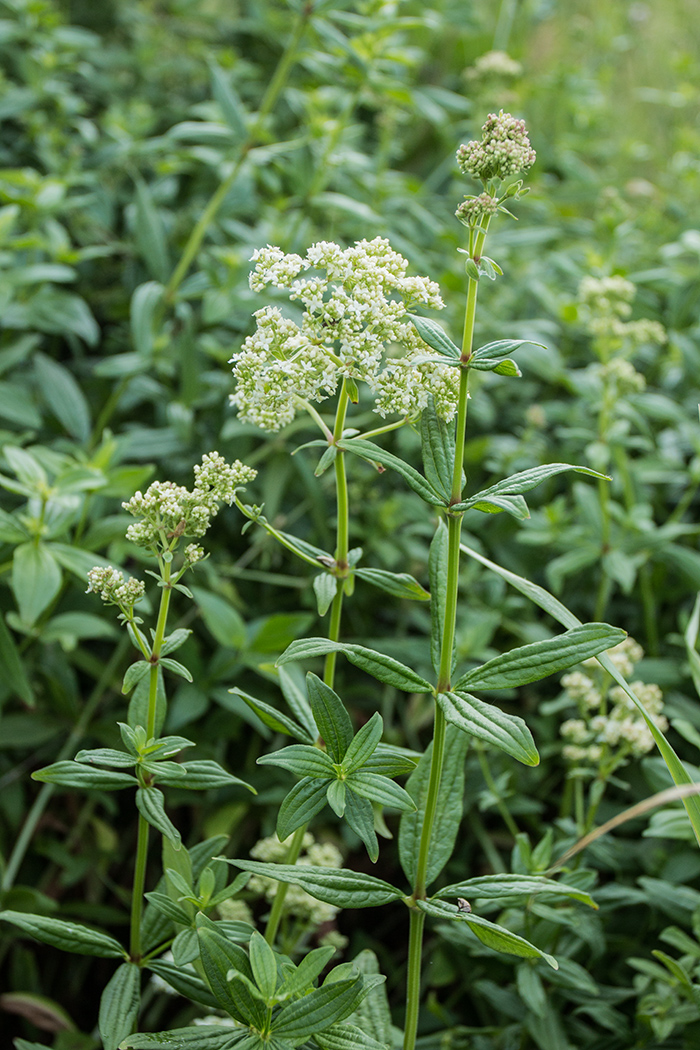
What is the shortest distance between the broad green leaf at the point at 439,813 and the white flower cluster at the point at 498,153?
0.78 meters

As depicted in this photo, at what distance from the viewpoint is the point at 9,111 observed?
271cm

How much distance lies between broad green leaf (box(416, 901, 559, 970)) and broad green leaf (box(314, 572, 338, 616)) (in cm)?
40

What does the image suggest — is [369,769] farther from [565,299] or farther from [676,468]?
[565,299]

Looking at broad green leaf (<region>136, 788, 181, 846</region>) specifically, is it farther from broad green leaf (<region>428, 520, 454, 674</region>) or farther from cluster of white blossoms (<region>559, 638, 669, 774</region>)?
cluster of white blossoms (<region>559, 638, 669, 774</region>)

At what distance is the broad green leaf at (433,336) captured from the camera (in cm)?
106

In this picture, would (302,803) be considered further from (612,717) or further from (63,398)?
(63,398)

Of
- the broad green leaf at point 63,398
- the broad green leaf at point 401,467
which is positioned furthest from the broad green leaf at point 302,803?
the broad green leaf at point 63,398

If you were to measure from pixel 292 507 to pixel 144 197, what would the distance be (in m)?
0.95

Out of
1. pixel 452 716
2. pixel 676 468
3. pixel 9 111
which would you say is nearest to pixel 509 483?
pixel 452 716

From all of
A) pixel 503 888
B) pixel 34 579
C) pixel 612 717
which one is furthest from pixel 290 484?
pixel 503 888

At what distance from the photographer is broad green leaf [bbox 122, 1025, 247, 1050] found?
44.1 inches

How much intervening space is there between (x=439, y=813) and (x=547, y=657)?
0.35 meters

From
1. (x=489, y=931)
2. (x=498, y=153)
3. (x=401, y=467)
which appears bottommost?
(x=489, y=931)

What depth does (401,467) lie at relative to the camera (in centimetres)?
109
